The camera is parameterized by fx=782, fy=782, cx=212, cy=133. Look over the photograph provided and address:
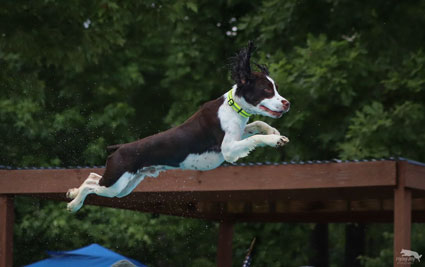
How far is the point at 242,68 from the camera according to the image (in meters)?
3.24

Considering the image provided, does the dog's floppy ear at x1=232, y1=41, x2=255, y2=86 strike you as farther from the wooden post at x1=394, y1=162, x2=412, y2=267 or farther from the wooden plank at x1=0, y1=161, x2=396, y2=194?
the wooden post at x1=394, y1=162, x2=412, y2=267

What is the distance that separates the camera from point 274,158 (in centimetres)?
1727

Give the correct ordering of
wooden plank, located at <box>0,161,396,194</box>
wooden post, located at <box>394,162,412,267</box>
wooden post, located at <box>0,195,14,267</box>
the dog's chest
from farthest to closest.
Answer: wooden post, located at <box>0,195,14,267</box> < wooden post, located at <box>394,162,412,267</box> < wooden plank, located at <box>0,161,396,194</box> < the dog's chest

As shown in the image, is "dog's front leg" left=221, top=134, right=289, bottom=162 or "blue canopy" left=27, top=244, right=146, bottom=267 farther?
"blue canopy" left=27, top=244, right=146, bottom=267

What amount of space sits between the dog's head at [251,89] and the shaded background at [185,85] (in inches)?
434

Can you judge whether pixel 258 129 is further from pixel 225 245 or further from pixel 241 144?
pixel 225 245

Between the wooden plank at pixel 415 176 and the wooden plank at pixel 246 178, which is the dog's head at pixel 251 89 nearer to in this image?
the wooden plank at pixel 246 178

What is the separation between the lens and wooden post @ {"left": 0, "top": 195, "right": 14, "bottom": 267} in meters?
13.7

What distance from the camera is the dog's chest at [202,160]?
3.25 m

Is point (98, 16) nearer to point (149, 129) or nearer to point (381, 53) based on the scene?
point (149, 129)

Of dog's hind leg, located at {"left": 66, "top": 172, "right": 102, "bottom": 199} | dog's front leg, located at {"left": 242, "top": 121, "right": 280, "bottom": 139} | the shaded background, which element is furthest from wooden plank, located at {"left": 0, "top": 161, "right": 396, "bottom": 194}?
dog's front leg, located at {"left": 242, "top": 121, "right": 280, "bottom": 139}

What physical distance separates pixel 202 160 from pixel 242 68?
417mm

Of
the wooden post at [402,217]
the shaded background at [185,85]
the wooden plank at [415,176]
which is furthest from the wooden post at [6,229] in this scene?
the wooden plank at [415,176]

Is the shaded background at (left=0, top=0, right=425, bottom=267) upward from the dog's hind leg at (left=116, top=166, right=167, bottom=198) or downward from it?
upward
